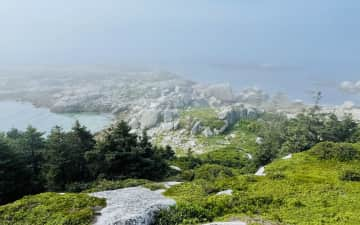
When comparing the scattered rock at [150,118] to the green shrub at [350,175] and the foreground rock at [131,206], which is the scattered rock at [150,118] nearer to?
the green shrub at [350,175]

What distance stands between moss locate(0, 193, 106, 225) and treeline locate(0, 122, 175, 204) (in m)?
7.67

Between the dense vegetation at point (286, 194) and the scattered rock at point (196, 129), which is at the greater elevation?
the dense vegetation at point (286, 194)

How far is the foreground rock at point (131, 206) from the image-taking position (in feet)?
33.1

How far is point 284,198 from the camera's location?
1257 centimetres

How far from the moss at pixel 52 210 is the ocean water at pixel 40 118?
67.2 m

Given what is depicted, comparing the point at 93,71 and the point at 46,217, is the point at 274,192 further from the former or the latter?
the point at 93,71

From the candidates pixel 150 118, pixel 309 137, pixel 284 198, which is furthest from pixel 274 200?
pixel 150 118

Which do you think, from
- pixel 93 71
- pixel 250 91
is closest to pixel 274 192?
pixel 250 91

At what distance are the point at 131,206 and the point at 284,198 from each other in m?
6.34

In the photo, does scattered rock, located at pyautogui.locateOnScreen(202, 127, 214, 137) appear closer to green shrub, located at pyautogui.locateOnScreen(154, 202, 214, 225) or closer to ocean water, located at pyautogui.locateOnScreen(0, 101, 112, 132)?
ocean water, located at pyautogui.locateOnScreen(0, 101, 112, 132)

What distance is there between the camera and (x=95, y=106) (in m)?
102

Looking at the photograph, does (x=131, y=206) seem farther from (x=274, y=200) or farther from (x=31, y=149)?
(x=31, y=149)

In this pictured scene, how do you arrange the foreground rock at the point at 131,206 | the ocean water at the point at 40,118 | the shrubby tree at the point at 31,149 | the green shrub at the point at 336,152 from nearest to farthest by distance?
the foreground rock at the point at 131,206 → the green shrub at the point at 336,152 → the shrubby tree at the point at 31,149 → the ocean water at the point at 40,118

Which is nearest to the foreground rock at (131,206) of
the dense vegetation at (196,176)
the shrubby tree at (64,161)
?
the dense vegetation at (196,176)
